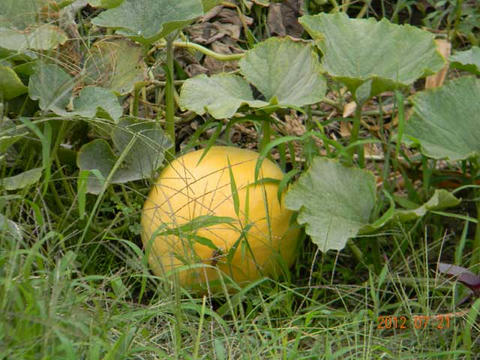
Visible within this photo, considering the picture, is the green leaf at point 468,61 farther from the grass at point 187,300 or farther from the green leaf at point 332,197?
the green leaf at point 332,197

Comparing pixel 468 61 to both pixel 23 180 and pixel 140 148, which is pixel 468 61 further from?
pixel 23 180

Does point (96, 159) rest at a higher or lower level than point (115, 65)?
lower

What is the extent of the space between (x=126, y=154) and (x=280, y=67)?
0.47 metres

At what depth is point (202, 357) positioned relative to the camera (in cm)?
170

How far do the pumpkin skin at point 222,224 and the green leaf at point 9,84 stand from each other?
440mm

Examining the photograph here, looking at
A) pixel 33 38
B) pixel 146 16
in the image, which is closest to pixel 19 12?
pixel 33 38

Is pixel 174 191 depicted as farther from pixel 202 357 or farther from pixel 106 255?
pixel 202 357

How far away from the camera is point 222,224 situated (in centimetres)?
211

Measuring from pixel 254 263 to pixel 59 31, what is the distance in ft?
2.62

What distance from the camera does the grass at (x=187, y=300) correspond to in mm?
1581

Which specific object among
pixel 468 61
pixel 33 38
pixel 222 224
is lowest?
pixel 222 224

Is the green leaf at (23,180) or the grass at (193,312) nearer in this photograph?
the grass at (193,312)

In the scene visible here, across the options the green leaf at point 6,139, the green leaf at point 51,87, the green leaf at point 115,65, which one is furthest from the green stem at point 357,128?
the green leaf at point 6,139

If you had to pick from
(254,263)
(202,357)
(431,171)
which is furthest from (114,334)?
(431,171)
